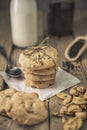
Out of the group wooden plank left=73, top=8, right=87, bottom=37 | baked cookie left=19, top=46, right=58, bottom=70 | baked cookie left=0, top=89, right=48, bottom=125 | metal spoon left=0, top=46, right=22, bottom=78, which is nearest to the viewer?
baked cookie left=0, top=89, right=48, bottom=125

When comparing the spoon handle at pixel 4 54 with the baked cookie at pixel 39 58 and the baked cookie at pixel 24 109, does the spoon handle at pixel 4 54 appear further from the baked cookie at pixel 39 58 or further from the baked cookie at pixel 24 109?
the baked cookie at pixel 24 109

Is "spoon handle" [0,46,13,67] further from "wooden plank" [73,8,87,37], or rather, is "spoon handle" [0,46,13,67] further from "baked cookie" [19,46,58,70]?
"wooden plank" [73,8,87,37]

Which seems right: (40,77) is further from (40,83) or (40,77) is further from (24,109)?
(24,109)

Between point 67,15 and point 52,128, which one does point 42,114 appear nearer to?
point 52,128

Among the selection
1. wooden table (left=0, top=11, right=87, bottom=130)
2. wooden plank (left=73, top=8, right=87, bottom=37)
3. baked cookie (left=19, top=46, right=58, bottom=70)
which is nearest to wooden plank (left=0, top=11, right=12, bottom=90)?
wooden table (left=0, top=11, right=87, bottom=130)

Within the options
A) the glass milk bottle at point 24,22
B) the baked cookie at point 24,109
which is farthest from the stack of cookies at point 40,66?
the glass milk bottle at point 24,22

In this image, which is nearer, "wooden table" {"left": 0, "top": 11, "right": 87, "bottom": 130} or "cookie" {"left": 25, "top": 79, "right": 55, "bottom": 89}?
"wooden table" {"left": 0, "top": 11, "right": 87, "bottom": 130}

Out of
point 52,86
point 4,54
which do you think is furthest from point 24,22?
point 52,86
